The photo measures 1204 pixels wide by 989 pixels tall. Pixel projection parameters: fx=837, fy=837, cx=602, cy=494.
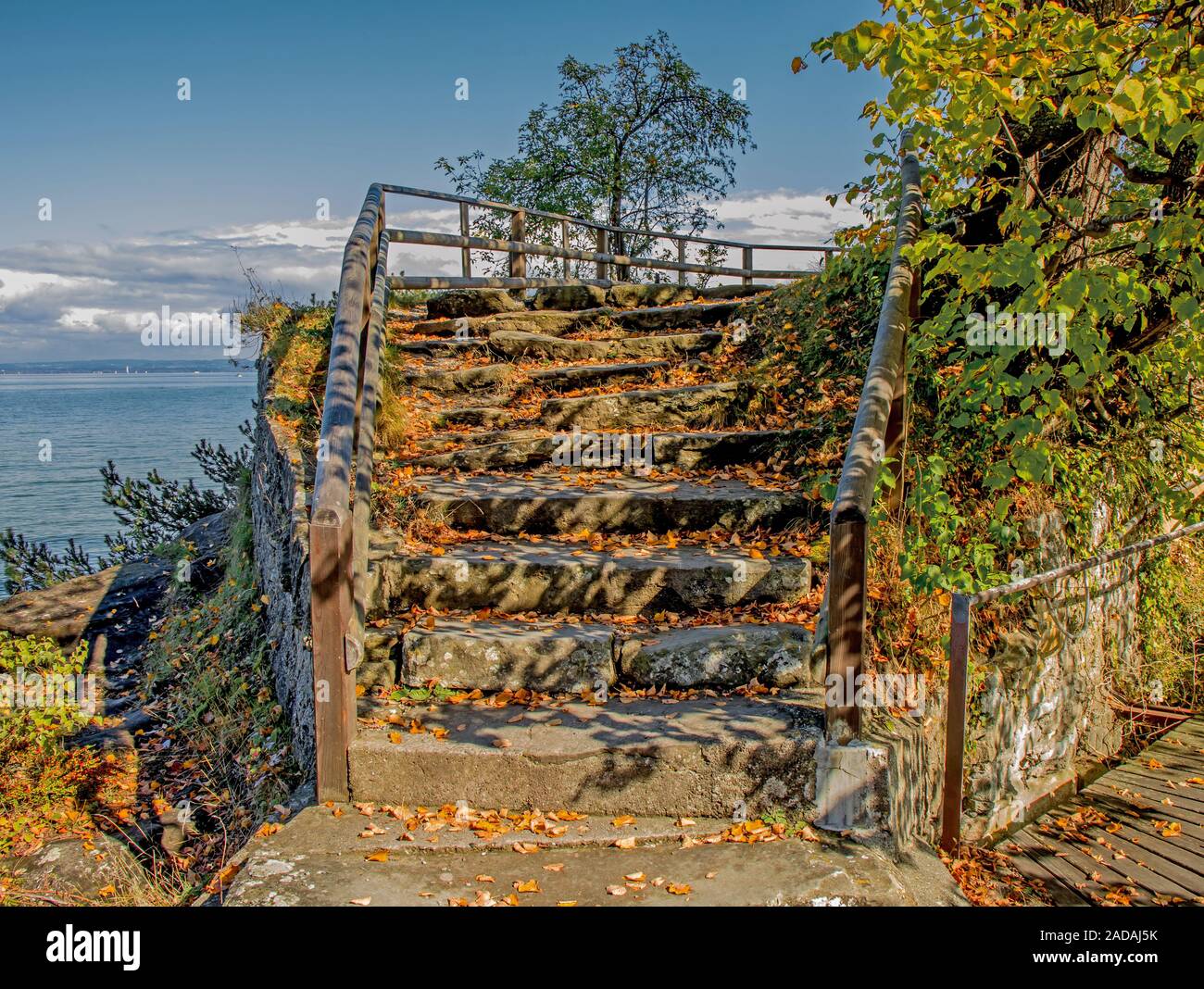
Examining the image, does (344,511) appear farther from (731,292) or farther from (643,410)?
(731,292)

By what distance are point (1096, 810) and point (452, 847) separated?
4236 mm

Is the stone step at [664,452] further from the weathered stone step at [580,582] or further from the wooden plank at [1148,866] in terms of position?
the wooden plank at [1148,866]

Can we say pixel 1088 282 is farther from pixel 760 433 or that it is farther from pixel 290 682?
pixel 290 682

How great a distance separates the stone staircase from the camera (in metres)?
3.41

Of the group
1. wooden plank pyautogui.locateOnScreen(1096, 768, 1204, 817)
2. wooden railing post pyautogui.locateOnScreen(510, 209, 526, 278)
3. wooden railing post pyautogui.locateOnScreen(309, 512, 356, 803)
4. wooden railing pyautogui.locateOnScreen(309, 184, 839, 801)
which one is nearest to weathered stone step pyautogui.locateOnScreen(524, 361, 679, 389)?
wooden railing pyautogui.locateOnScreen(309, 184, 839, 801)

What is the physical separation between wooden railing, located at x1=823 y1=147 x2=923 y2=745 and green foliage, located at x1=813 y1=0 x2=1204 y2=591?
0.78 ft

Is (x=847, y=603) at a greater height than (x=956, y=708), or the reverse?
(x=847, y=603)

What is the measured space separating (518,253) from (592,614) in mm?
7359

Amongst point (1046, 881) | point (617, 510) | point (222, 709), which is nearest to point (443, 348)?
point (617, 510)

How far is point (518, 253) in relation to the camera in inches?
421

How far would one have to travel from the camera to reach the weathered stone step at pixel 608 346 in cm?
809

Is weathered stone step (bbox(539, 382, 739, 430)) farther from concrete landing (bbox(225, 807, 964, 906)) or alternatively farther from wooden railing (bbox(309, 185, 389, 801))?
concrete landing (bbox(225, 807, 964, 906))
